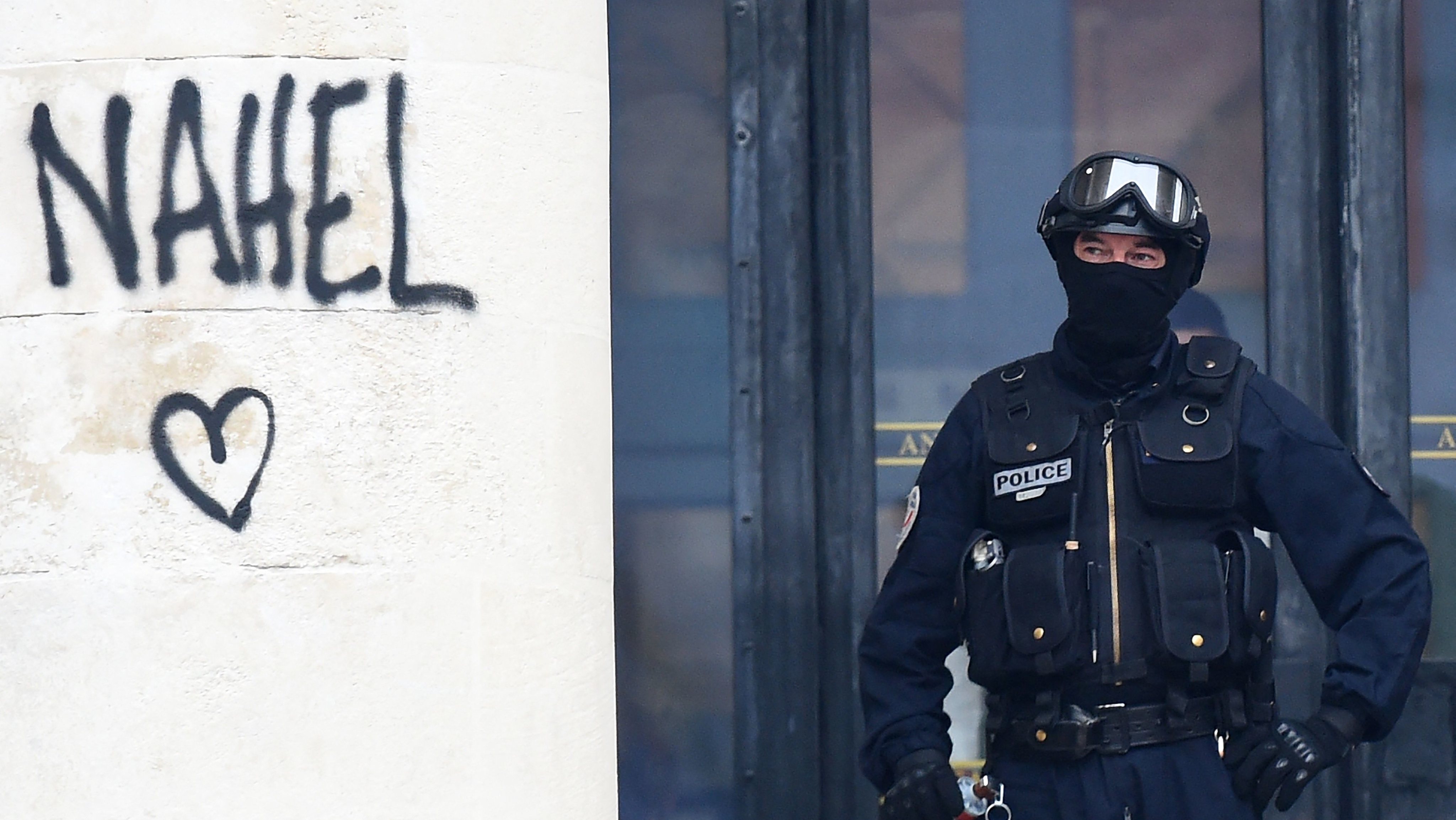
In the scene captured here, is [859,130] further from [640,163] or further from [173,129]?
[173,129]

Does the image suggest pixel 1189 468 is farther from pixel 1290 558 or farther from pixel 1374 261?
pixel 1374 261

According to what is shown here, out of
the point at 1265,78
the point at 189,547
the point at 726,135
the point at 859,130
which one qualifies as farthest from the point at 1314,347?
the point at 189,547

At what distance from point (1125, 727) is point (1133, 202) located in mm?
1013

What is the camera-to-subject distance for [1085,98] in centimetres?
514

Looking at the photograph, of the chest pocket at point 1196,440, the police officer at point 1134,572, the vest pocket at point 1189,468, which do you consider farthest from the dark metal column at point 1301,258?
the vest pocket at point 1189,468

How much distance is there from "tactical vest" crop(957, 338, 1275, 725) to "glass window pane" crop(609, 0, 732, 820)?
1296mm

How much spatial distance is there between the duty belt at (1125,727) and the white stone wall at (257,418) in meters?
1.05

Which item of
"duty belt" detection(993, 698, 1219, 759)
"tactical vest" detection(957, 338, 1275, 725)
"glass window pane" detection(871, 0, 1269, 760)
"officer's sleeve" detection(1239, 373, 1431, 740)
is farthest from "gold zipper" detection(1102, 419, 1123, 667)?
"glass window pane" detection(871, 0, 1269, 760)

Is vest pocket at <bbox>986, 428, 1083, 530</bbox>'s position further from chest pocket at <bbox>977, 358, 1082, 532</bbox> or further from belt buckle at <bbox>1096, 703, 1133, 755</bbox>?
belt buckle at <bbox>1096, 703, 1133, 755</bbox>

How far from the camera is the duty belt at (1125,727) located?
3662 mm

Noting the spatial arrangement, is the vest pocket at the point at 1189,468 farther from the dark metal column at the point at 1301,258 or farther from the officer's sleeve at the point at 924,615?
the dark metal column at the point at 1301,258

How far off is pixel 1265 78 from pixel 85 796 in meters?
3.44

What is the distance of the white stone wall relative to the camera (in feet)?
11.7

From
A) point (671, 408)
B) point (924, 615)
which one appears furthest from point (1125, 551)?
point (671, 408)
